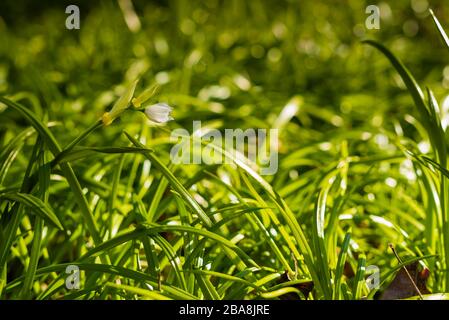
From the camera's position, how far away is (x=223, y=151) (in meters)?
1.23

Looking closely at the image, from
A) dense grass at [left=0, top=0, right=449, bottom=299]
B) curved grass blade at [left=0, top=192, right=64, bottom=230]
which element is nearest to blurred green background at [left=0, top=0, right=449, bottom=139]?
dense grass at [left=0, top=0, right=449, bottom=299]

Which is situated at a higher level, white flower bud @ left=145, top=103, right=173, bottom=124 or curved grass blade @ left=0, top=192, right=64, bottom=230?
white flower bud @ left=145, top=103, right=173, bottom=124

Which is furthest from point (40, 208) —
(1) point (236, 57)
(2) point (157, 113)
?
(1) point (236, 57)

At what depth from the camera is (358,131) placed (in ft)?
6.22

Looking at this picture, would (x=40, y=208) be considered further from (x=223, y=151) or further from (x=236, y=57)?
(x=236, y=57)

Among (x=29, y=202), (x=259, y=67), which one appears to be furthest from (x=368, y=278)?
(x=259, y=67)

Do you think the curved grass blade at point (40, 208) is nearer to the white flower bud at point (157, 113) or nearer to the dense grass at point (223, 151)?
the dense grass at point (223, 151)

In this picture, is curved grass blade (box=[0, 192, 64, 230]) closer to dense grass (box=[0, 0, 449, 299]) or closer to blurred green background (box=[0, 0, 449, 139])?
dense grass (box=[0, 0, 449, 299])

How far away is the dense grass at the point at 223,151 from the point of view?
1.16 meters

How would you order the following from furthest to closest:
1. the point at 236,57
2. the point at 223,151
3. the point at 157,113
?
the point at 236,57
the point at 223,151
the point at 157,113

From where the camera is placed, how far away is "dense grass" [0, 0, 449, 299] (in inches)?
45.6

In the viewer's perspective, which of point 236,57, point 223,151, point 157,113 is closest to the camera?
point 157,113

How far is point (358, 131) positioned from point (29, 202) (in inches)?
42.4

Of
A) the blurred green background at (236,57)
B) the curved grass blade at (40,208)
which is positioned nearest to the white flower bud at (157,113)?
the curved grass blade at (40,208)
